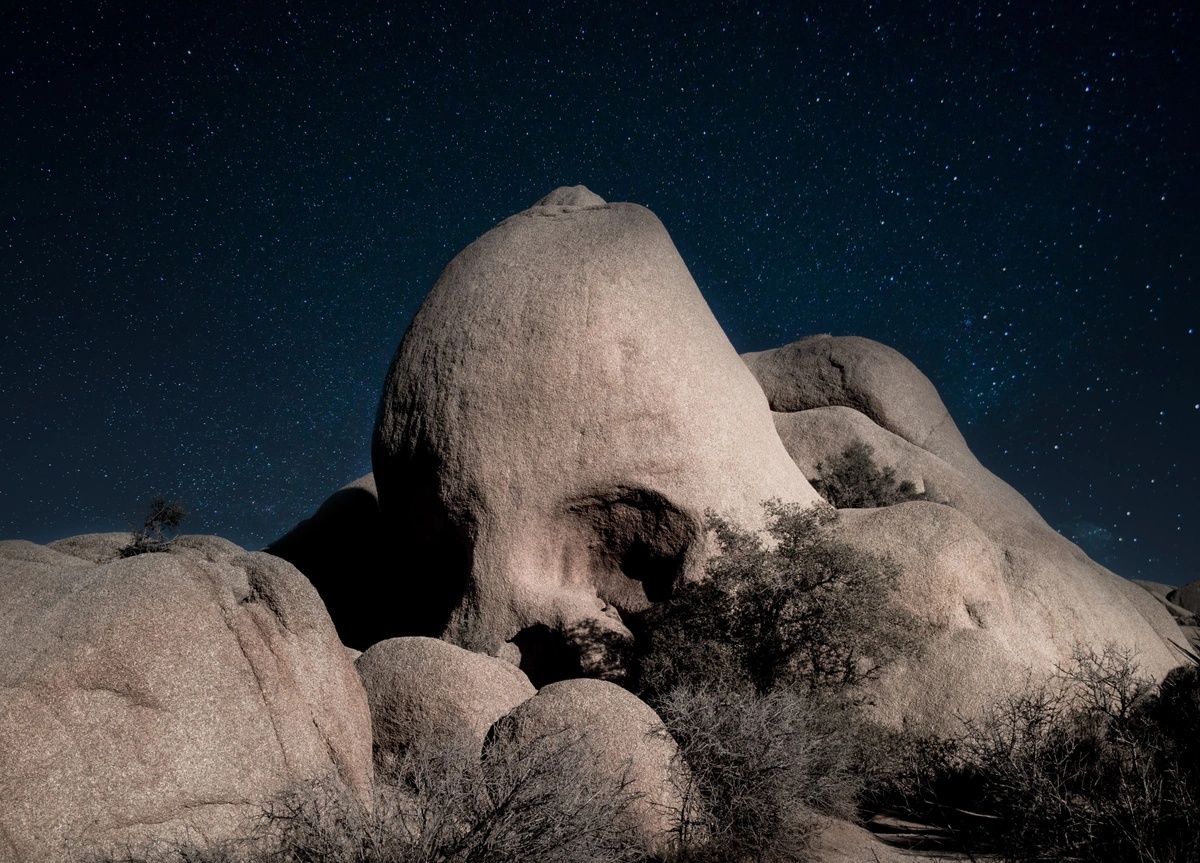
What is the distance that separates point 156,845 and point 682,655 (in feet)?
15.4

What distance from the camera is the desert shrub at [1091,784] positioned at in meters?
4.02

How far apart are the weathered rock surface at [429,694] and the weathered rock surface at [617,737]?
467 millimetres

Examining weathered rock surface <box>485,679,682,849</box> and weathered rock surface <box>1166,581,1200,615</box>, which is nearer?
weathered rock surface <box>485,679,682,849</box>

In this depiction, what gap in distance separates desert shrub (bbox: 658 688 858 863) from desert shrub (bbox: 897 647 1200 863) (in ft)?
2.97

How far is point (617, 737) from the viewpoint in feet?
17.9

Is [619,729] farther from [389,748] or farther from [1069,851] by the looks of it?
[1069,851]

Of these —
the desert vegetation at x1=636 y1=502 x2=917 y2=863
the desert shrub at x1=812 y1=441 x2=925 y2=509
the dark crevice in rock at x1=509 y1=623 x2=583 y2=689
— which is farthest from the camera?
the desert shrub at x1=812 y1=441 x2=925 y2=509

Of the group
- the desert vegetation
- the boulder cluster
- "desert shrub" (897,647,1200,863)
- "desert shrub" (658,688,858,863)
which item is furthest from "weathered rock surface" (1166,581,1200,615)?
"desert shrub" (658,688,858,863)

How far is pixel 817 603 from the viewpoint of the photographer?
746 centimetres

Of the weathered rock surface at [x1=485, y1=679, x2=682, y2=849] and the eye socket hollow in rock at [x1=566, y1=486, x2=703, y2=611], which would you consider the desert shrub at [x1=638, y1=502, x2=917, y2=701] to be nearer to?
the eye socket hollow in rock at [x1=566, y1=486, x2=703, y2=611]

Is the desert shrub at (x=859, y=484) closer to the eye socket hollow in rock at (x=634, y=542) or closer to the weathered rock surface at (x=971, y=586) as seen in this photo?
the weathered rock surface at (x=971, y=586)

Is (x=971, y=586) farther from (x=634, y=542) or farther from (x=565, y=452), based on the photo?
(x=565, y=452)

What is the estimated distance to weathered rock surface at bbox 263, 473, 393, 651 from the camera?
11.5 metres

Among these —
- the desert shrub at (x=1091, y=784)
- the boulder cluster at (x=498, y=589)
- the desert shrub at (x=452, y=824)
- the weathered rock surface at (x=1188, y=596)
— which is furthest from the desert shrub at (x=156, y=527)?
the weathered rock surface at (x=1188, y=596)
